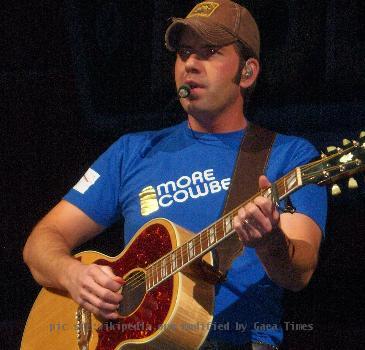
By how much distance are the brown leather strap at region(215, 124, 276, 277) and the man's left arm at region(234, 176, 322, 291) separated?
0.17m

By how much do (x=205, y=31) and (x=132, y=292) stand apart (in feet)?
3.34

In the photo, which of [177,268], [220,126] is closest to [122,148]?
[220,126]

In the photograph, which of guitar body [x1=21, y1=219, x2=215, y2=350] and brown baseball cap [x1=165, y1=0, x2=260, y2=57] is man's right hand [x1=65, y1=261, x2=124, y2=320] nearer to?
guitar body [x1=21, y1=219, x2=215, y2=350]

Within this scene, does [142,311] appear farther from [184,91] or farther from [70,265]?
[184,91]

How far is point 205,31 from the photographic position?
2.89 m

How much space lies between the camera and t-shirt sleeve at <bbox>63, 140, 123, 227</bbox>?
2988mm

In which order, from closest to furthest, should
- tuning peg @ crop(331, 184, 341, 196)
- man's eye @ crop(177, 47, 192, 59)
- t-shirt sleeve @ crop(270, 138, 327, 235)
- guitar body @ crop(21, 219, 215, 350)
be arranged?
tuning peg @ crop(331, 184, 341, 196) → guitar body @ crop(21, 219, 215, 350) → t-shirt sleeve @ crop(270, 138, 327, 235) → man's eye @ crop(177, 47, 192, 59)

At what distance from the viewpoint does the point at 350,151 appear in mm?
2139

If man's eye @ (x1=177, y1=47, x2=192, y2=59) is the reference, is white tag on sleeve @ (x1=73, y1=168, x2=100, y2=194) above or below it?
below

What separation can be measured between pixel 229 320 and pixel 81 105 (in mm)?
1474

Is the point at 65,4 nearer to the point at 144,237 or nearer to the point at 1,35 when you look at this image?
the point at 1,35

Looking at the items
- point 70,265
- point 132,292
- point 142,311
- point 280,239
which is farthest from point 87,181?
point 280,239

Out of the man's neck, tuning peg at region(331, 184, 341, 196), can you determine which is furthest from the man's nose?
tuning peg at region(331, 184, 341, 196)

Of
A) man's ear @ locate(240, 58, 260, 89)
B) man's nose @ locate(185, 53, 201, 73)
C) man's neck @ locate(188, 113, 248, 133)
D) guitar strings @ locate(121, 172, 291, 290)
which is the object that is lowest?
guitar strings @ locate(121, 172, 291, 290)
